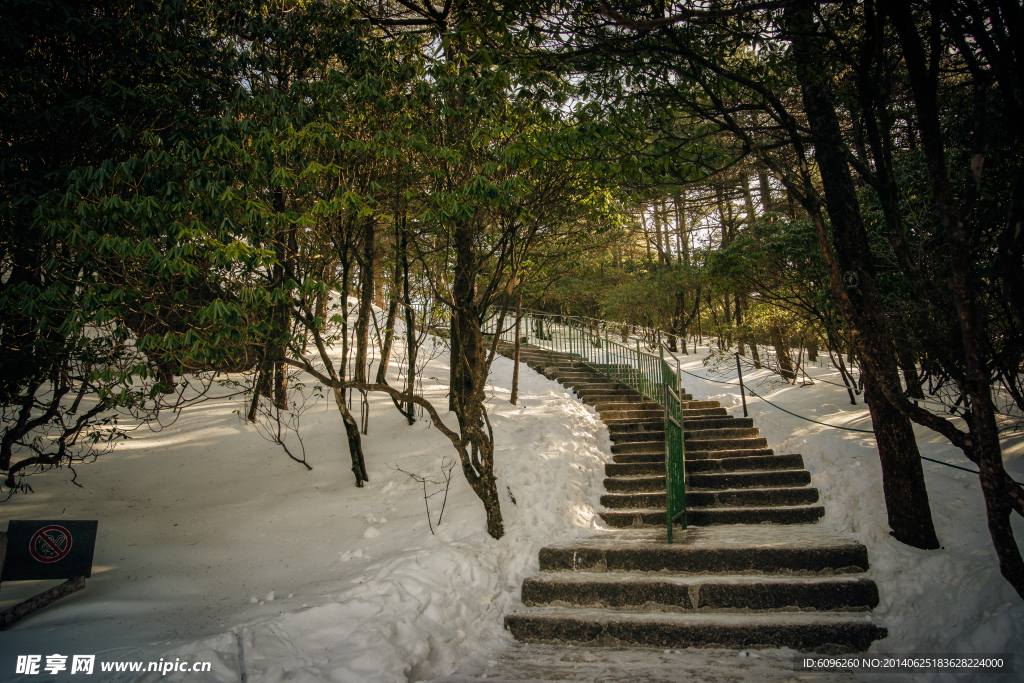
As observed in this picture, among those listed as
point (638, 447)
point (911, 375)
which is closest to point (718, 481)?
point (638, 447)

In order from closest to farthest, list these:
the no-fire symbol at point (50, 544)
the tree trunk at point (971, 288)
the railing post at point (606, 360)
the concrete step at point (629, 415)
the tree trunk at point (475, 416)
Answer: the tree trunk at point (971, 288) < the no-fire symbol at point (50, 544) < the tree trunk at point (475, 416) < the concrete step at point (629, 415) < the railing post at point (606, 360)

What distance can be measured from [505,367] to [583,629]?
9.08m

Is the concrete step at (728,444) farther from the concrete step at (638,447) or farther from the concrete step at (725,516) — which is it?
the concrete step at (725,516)

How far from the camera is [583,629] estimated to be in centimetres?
433

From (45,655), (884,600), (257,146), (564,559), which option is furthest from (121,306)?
(884,600)

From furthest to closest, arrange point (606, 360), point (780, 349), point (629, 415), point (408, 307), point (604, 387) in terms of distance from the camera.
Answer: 1. point (780, 349)
2. point (606, 360)
3. point (604, 387)
4. point (629, 415)
5. point (408, 307)

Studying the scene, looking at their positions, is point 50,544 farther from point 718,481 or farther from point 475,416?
point 718,481

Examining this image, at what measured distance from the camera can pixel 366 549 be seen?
5.41 m

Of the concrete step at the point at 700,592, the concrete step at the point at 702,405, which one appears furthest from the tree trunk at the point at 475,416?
the concrete step at the point at 702,405

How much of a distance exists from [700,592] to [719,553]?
50cm

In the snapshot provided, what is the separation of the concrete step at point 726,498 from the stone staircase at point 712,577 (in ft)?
0.04

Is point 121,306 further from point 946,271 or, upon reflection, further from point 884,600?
point 946,271

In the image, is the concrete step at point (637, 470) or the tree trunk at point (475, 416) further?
the concrete step at point (637, 470)

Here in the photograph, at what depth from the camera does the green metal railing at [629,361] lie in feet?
17.7
